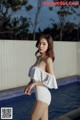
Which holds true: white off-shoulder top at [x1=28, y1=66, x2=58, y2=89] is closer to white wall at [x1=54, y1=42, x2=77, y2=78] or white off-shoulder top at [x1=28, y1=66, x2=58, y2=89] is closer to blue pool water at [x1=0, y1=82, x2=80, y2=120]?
blue pool water at [x1=0, y1=82, x2=80, y2=120]

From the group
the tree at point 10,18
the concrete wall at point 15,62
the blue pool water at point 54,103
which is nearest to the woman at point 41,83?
the blue pool water at point 54,103

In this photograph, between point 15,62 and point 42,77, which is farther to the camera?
point 15,62

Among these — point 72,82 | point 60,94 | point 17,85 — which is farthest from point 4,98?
point 72,82

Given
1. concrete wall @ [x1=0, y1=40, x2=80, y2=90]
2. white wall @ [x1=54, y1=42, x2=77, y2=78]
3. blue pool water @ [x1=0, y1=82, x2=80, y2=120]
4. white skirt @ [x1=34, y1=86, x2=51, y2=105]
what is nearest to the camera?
white skirt @ [x1=34, y1=86, x2=51, y2=105]

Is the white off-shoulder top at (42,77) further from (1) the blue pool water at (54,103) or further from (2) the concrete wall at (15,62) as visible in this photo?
(2) the concrete wall at (15,62)

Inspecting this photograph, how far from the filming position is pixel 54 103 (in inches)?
371

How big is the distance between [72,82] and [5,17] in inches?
220

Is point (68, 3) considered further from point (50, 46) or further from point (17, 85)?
point (50, 46)

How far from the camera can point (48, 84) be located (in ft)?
10.6

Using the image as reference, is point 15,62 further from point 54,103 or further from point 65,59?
point 65,59

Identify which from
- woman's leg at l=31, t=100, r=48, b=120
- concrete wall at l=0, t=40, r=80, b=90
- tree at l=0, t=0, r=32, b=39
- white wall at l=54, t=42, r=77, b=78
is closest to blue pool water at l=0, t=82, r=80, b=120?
concrete wall at l=0, t=40, r=80, b=90

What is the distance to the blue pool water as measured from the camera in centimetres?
775

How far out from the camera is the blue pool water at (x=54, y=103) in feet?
25.4

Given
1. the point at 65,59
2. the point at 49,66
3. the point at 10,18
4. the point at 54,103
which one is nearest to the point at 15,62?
the point at 54,103
